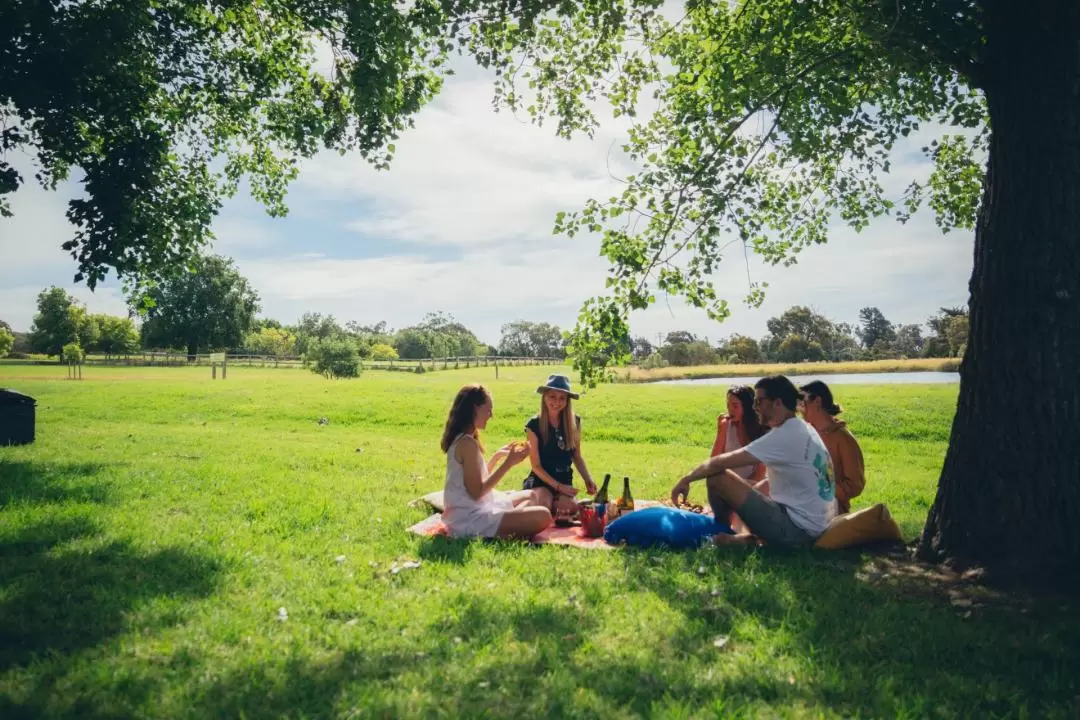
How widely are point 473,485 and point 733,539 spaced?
2.63 metres

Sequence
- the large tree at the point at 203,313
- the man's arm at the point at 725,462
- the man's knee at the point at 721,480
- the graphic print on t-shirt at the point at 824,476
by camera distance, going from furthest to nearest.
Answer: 1. the large tree at the point at 203,313
2. the man's knee at the point at 721,480
3. the graphic print on t-shirt at the point at 824,476
4. the man's arm at the point at 725,462

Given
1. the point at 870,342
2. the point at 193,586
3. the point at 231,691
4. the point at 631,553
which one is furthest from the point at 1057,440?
the point at 870,342

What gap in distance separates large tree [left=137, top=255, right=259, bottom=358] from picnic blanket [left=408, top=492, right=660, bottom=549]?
262 ft

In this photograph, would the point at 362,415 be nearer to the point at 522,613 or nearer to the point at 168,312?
the point at 522,613

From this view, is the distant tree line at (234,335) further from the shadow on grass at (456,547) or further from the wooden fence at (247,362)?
the shadow on grass at (456,547)

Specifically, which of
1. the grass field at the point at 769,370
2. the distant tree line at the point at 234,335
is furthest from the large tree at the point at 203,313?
the grass field at the point at 769,370

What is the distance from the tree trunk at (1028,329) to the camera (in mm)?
5438

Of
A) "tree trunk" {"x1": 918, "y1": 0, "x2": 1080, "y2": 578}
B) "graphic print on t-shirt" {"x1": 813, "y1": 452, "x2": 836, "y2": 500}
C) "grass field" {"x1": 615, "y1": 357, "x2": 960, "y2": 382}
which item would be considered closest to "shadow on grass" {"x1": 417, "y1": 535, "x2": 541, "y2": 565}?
"graphic print on t-shirt" {"x1": 813, "y1": 452, "x2": 836, "y2": 500}

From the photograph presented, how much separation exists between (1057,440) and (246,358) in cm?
7411

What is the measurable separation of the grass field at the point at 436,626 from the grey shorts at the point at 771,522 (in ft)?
0.59

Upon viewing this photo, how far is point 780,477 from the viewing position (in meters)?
6.30

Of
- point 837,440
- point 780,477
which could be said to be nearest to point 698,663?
point 780,477

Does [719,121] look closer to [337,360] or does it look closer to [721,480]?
[721,480]

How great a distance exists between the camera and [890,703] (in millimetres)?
3568
